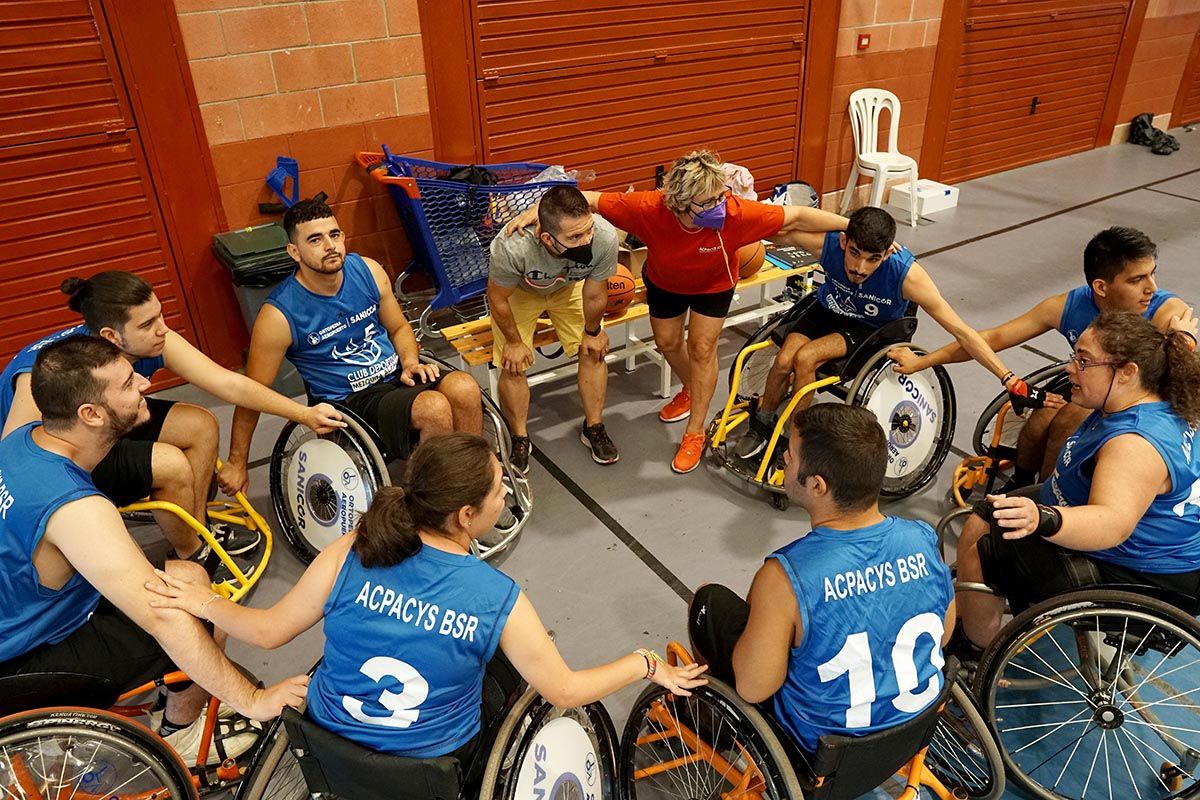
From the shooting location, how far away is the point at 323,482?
299cm

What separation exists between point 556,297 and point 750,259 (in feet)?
3.48

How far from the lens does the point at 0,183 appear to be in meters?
3.58

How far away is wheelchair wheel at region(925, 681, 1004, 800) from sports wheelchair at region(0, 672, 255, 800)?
187cm

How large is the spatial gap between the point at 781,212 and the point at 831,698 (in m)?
2.26

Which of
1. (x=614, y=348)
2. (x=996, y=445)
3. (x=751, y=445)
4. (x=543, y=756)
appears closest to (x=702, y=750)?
(x=543, y=756)

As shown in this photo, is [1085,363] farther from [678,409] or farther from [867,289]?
[678,409]

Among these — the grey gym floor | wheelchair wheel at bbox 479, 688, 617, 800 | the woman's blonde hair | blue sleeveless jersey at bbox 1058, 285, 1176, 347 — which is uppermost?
the woman's blonde hair

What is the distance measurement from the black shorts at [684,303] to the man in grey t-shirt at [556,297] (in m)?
0.24

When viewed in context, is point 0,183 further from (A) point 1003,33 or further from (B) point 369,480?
(A) point 1003,33

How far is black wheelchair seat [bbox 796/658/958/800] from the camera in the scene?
172 centimetres

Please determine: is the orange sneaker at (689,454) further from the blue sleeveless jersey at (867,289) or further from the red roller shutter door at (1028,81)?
the red roller shutter door at (1028,81)

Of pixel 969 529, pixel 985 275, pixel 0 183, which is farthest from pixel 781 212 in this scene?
pixel 0 183

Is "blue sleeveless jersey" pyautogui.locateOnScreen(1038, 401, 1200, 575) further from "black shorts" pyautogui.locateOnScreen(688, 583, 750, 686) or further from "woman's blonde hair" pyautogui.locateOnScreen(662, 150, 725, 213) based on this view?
"woman's blonde hair" pyautogui.locateOnScreen(662, 150, 725, 213)

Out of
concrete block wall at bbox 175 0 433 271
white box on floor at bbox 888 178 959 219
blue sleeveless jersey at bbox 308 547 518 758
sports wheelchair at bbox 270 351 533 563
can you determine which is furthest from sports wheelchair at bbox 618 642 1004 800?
white box on floor at bbox 888 178 959 219
